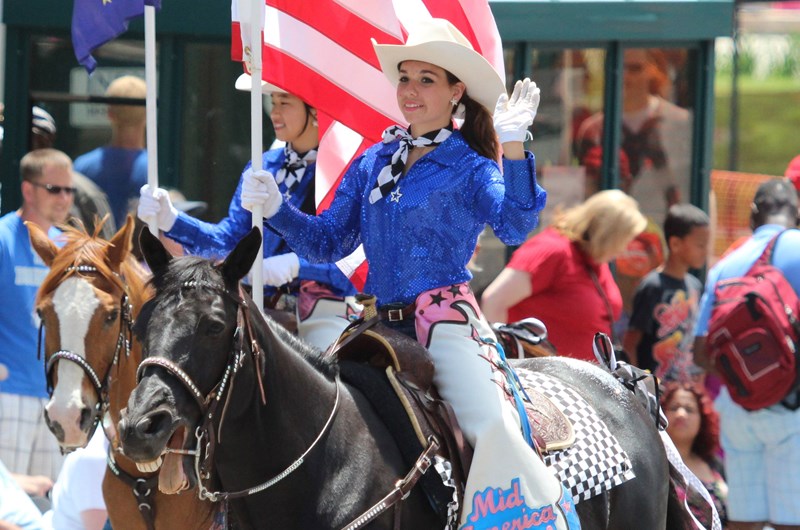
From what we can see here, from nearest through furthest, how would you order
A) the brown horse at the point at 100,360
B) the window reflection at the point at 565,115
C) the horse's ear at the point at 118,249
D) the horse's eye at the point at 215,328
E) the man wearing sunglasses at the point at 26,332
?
the horse's eye at the point at 215,328
the brown horse at the point at 100,360
the horse's ear at the point at 118,249
the man wearing sunglasses at the point at 26,332
the window reflection at the point at 565,115

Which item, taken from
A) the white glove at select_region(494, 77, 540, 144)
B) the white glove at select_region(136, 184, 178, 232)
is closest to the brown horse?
the white glove at select_region(136, 184, 178, 232)

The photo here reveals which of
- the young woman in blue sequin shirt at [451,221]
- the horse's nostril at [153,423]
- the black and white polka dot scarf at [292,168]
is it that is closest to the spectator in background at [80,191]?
the black and white polka dot scarf at [292,168]

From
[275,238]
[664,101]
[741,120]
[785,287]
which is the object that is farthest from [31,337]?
[741,120]

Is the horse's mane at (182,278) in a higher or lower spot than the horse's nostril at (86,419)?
higher

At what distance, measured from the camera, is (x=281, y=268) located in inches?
241

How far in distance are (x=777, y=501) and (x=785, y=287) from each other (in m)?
1.25

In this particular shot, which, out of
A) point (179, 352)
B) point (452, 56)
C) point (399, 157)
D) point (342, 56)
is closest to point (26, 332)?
point (342, 56)

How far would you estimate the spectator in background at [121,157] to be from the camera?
9094 millimetres

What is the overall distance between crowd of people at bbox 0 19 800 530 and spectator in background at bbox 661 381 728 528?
0.5 inches

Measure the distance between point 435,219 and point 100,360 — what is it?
5.21ft

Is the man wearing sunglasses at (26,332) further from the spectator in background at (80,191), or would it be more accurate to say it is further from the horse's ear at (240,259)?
the horse's ear at (240,259)

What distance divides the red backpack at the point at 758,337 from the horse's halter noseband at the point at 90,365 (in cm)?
368

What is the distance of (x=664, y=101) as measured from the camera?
1027 cm

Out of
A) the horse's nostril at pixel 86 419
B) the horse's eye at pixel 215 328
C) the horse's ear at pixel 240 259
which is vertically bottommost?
the horse's nostril at pixel 86 419
